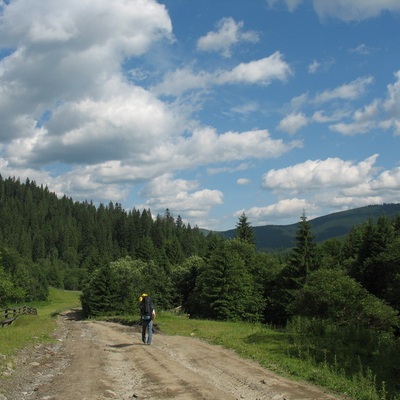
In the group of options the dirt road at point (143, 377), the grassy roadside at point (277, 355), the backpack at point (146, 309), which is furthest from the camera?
the backpack at point (146, 309)

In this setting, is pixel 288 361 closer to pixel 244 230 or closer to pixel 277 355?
pixel 277 355

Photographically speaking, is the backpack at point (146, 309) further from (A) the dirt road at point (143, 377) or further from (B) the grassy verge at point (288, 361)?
(B) the grassy verge at point (288, 361)

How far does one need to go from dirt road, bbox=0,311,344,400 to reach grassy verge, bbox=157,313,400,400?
69 centimetres

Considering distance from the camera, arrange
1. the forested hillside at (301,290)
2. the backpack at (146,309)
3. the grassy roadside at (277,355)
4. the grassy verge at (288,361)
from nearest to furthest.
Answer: the grassy verge at (288,361), the grassy roadside at (277,355), the backpack at (146,309), the forested hillside at (301,290)

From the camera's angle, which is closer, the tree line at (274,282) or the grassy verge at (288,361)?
the grassy verge at (288,361)

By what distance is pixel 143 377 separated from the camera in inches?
452

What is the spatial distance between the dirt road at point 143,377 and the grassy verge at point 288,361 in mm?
690

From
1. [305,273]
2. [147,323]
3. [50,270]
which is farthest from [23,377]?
[50,270]

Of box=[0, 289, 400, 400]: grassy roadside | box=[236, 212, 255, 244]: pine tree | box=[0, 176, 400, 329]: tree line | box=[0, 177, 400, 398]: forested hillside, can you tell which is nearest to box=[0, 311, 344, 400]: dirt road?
box=[0, 289, 400, 400]: grassy roadside

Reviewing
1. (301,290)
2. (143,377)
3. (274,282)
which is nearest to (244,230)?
(274,282)

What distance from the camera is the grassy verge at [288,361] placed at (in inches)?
451

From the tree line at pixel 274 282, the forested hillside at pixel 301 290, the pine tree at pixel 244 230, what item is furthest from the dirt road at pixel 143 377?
the pine tree at pixel 244 230

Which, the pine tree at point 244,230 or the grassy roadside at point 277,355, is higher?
the pine tree at point 244,230

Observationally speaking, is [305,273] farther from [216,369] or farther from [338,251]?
[216,369]
